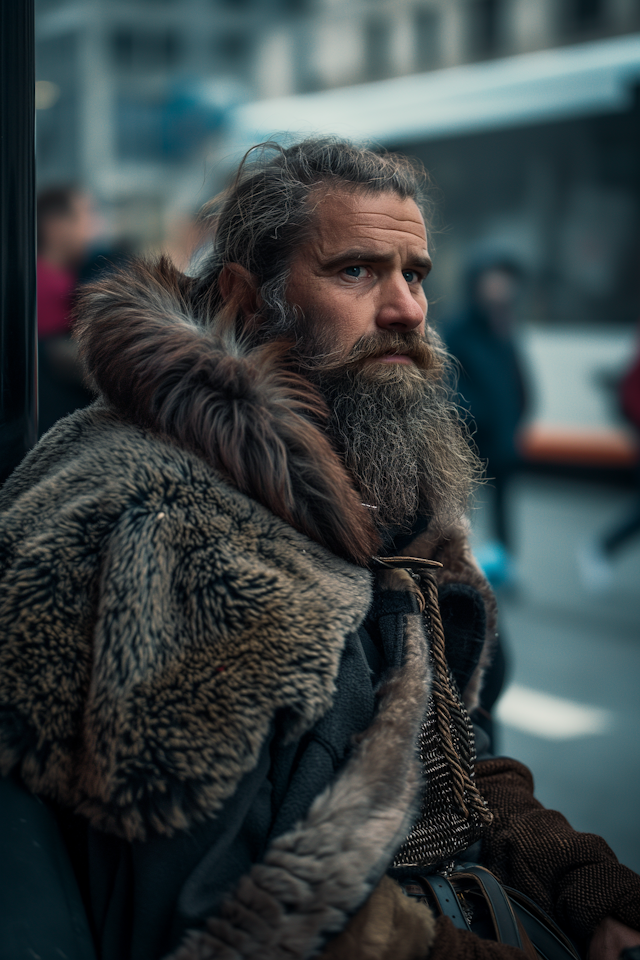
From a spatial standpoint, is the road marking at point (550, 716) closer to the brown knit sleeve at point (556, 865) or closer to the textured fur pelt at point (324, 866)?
the brown knit sleeve at point (556, 865)

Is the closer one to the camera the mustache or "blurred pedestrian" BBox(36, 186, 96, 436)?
the mustache

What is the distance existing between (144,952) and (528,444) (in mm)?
8152

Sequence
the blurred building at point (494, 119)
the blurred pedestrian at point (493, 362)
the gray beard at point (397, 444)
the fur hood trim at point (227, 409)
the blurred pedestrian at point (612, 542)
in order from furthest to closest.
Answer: the blurred building at point (494, 119)
the blurred pedestrian at point (612, 542)
the blurred pedestrian at point (493, 362)
the gray beard at point (397, 444)
the fur hood trim at point (227, 409)

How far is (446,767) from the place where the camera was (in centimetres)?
133

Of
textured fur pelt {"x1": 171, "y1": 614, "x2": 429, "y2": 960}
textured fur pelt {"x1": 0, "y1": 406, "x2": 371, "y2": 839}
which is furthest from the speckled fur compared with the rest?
textured fur pelt {"x1": 171, "y1": 614, "x2": 429, "y2": 960}

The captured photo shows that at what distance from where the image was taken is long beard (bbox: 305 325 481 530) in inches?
56.4

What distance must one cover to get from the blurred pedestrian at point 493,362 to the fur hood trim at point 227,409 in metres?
4.05

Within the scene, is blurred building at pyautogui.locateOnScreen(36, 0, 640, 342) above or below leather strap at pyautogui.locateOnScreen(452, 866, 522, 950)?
above

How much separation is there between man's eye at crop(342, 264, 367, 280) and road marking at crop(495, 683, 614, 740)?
2.35 m

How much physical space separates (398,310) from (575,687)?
2.94m

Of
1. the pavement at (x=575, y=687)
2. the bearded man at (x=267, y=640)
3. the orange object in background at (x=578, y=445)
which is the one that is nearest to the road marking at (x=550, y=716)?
the pavement at (x=575, y=687)

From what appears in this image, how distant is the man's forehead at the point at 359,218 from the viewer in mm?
1512

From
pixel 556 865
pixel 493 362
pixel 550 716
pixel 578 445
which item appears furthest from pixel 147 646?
pixel 578 445

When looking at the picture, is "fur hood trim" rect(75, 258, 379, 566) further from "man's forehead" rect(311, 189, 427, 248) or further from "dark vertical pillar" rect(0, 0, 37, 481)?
"man's forehead" rect(311, 189, 427, 248)
